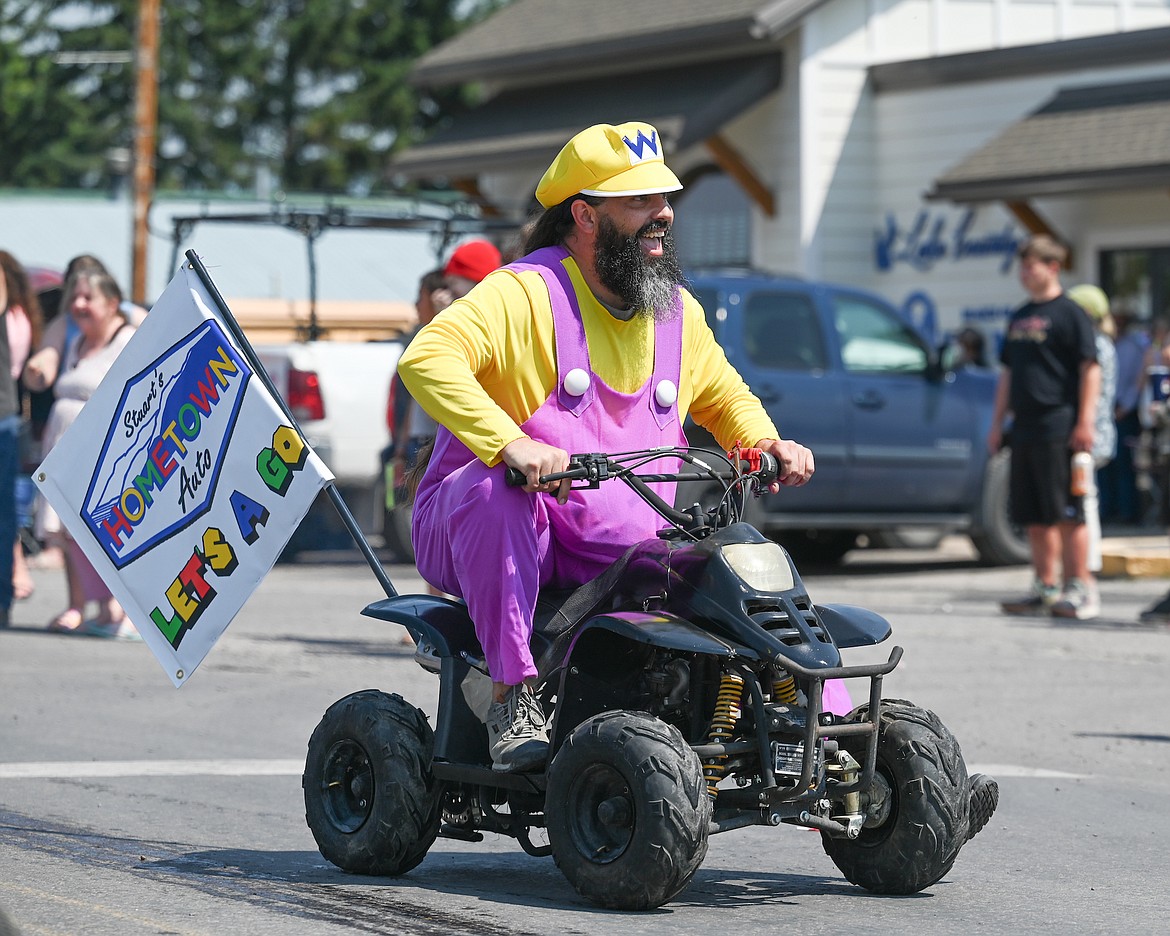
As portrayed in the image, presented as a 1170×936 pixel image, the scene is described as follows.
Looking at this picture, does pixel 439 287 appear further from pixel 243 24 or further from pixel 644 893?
pixel 243 24

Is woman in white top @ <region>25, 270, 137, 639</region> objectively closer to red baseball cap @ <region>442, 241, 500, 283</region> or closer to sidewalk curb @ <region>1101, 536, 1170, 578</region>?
red baseball cap @ <region>442, 241, 500, 283</region>

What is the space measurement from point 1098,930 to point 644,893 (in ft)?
3.38

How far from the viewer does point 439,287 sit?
989 centimetres

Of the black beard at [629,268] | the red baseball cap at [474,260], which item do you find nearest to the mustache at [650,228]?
the black beard at [629,268]

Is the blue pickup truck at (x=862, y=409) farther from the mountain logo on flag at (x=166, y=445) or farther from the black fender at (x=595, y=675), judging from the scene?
the black fender at (x=595, y=675)

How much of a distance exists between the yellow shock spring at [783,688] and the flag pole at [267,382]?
1.17 meters

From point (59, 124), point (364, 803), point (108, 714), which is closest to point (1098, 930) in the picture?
point (364, 803)

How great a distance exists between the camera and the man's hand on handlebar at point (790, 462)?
5434 mm

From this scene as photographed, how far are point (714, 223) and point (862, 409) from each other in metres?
9.20

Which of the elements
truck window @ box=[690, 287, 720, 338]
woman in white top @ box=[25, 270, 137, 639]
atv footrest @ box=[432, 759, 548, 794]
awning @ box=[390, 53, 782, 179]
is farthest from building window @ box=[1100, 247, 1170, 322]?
atv footrest @ box=[432, 759, 548, 794]

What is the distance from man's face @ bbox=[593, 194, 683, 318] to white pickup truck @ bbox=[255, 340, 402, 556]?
10075mm

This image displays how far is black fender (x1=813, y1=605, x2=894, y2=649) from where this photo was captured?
5105 mm

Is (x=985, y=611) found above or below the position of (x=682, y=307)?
below

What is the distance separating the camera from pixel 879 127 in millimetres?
22047
